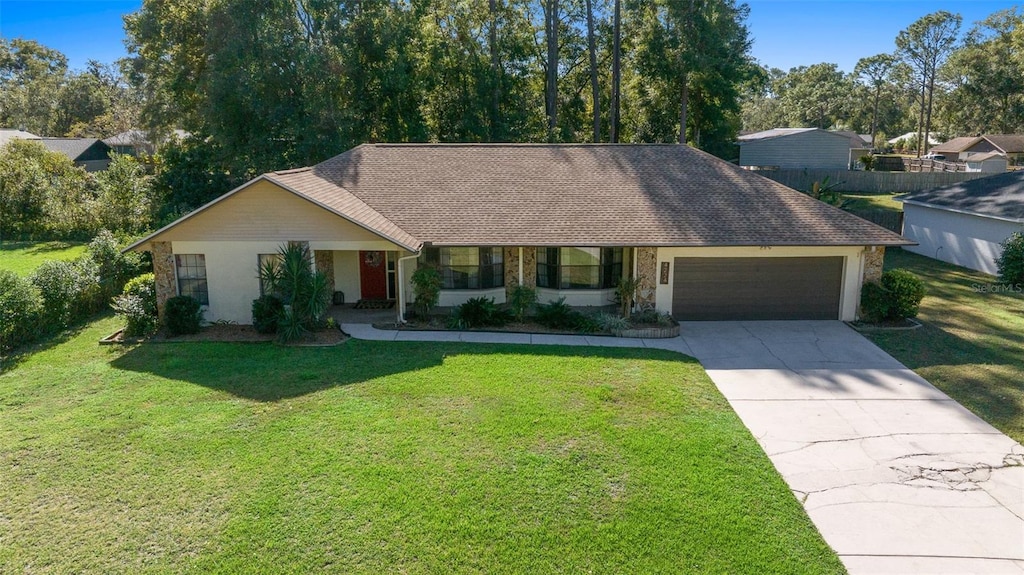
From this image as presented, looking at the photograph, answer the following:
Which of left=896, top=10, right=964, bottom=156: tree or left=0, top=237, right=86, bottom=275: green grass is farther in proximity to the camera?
left=896, top=10, right=964, bottom=156: tree

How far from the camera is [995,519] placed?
786 centimetres

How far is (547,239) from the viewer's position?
1557 cm

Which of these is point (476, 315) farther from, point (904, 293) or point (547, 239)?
point (904, 293)

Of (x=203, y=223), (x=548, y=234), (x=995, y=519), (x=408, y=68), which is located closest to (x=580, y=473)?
(x=995, y=519)

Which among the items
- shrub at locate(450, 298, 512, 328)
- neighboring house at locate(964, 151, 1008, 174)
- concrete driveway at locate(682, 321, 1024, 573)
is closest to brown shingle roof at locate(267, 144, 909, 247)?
shrub at locate(450, 298, 512, 328)

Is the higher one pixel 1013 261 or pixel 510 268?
pixel 510 268

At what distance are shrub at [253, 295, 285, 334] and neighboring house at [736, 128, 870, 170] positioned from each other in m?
38.0

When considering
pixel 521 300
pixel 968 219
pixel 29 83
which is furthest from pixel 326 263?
pixel 29 83

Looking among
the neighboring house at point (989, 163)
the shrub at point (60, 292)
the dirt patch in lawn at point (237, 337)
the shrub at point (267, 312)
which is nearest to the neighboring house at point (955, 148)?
the neighboring house at point (989, 163)

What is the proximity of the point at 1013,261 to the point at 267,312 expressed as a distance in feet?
71.8

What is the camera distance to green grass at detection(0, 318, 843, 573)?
23.1 ft

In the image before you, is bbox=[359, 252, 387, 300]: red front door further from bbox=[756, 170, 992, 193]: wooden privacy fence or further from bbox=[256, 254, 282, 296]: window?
bbox=[756, 170, 992, 193]: wooden privacy fence

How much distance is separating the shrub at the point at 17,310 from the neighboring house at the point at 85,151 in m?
34.7

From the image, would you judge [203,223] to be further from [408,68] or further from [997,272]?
[997,272]
